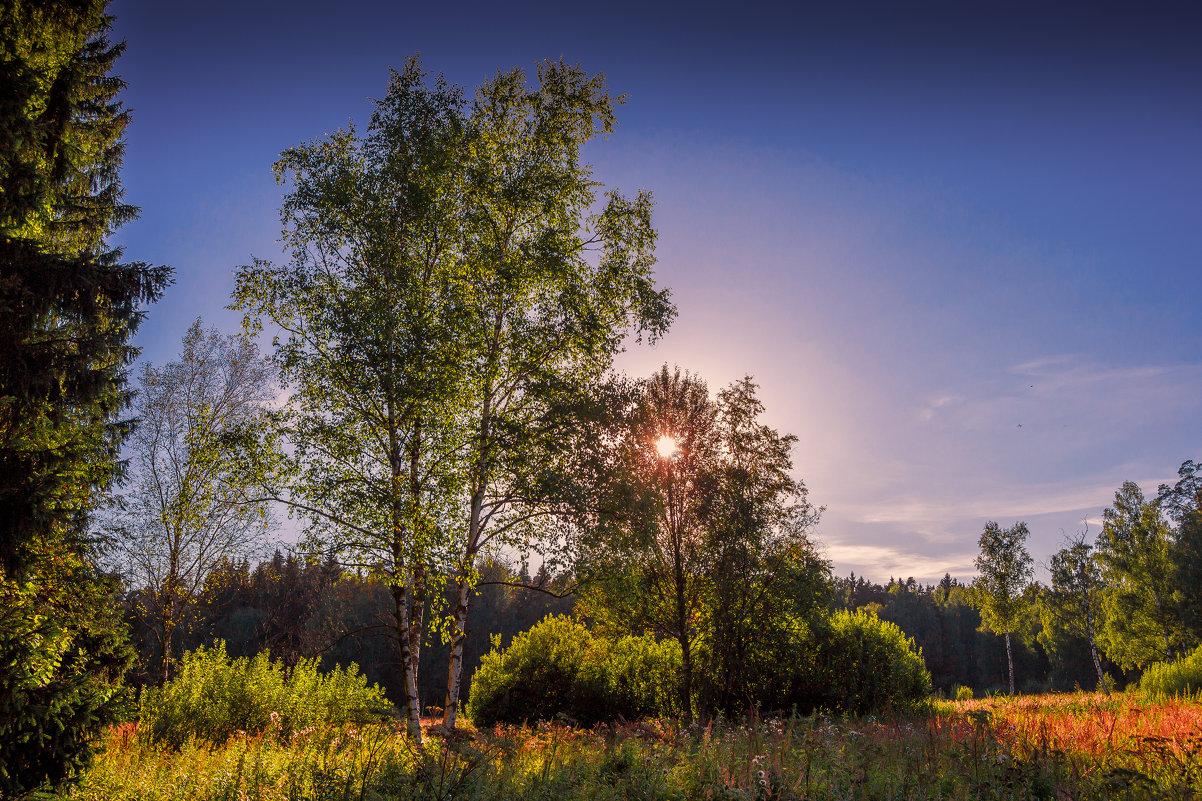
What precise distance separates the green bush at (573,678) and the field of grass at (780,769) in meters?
12.7

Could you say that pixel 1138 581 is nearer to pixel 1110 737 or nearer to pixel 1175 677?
pixel 1175 677

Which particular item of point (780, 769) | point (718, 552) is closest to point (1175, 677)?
point (718, 552)

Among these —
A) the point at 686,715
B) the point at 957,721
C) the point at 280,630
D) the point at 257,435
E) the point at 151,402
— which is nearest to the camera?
the point at 957,721

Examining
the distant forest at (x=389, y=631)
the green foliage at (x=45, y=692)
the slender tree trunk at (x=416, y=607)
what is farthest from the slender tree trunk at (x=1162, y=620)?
the green foliage at (x=45, y=692)

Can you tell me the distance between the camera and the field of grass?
4305 mm

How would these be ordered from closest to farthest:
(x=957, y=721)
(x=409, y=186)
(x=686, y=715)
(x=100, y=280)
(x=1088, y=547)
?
(x=957, y=721) < (x=100, y=280) < (x=409, y=186) < (x=686, y=715) < (x=1088, y=547)

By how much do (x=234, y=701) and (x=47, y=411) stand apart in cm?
760

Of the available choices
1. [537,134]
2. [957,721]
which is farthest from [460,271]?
[957,721]

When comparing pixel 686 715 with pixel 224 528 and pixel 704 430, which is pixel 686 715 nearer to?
pixel 704 430

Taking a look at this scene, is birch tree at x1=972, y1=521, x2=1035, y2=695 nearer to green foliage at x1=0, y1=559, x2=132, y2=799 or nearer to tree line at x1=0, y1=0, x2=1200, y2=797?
tree line at x1=0, y1=0, x2=1200, y2=797

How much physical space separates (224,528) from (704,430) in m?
14.2

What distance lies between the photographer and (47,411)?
23.3 ft

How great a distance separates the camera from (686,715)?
15.9 metres

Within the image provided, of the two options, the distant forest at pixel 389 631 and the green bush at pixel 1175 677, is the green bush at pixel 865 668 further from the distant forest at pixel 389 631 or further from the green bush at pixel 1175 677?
the green bush at pixel 1175 677
